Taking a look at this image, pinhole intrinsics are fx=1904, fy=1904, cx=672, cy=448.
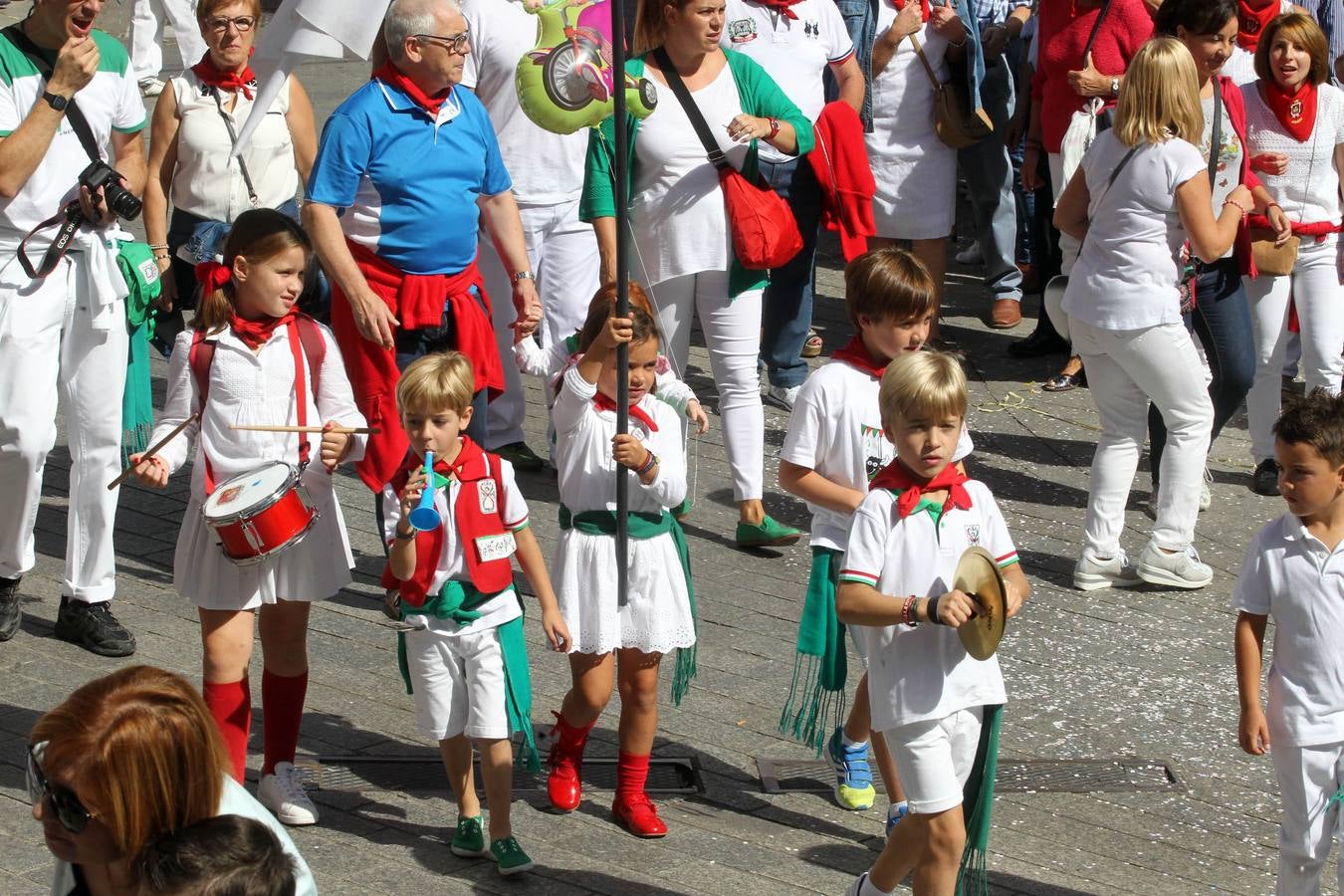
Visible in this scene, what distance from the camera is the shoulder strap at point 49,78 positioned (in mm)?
5961

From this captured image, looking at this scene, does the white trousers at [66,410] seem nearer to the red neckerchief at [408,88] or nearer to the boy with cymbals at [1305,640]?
the red neckerchief at [408,88]

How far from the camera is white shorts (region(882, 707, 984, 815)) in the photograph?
434 centimetres

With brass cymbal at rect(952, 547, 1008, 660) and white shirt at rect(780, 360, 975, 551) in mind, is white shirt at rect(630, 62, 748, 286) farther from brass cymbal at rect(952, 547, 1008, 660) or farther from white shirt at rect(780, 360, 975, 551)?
brass cymbal at rect(952, 547, 1008, 660)

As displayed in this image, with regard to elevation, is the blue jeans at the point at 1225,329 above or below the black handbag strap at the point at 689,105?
below

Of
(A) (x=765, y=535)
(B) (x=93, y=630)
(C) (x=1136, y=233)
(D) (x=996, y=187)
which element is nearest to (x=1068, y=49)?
(D) (x=996, y=187)

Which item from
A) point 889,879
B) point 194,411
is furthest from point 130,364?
point 889,879

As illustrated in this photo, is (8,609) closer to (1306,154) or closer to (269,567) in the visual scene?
(269,567)

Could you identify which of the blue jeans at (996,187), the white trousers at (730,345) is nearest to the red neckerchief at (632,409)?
the white trousers at (730,345)

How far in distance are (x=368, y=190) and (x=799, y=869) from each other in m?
2.51

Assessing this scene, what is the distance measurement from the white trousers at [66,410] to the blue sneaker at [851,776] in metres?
2.50

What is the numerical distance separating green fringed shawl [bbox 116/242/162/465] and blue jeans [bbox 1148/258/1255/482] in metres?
3.91

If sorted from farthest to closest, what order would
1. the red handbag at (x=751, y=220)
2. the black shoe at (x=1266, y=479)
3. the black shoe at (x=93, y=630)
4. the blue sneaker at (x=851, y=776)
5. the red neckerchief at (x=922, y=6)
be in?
the red neckerchief at (x=922, y=6) < the black shoe at (x=1266, y=479) < the red handbag at (x=751, y=220) < the black shoe at (x=93, y=630) < the blue sneaker at (x=851, y=776)

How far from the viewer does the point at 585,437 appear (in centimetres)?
524

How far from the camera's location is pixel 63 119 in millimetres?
6043
